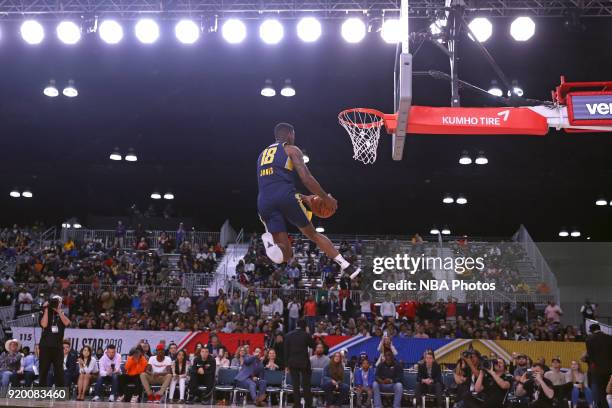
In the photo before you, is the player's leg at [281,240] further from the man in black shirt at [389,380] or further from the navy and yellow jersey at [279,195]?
the man in black shirt at [389,380]

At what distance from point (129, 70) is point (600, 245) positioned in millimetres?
25719

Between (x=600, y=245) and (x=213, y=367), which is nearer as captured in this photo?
(x=213, y=367)

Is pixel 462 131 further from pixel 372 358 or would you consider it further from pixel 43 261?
pixel 43 261

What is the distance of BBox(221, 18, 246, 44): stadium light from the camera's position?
17.2m

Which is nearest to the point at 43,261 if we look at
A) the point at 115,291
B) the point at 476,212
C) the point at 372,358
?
the point at 115,291

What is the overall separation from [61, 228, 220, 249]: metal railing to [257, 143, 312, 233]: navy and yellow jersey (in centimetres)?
2304

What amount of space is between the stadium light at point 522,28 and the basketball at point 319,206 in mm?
10333

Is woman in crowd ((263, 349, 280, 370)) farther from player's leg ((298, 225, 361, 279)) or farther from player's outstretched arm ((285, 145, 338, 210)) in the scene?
player's outstretched arm ((285, 145, 338, 210))

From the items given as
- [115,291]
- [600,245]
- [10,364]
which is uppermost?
[600,245]

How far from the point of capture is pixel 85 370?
16.5 meters

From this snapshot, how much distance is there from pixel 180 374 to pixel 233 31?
8.23 metres

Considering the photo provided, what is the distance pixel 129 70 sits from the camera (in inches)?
824

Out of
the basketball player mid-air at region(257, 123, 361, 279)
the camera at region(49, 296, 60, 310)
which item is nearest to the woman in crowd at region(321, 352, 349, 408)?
the camera at region(49, 296, 60, 310)

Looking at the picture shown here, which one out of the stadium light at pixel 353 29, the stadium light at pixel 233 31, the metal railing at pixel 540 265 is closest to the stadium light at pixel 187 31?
the stadium light at pixel 233 31
